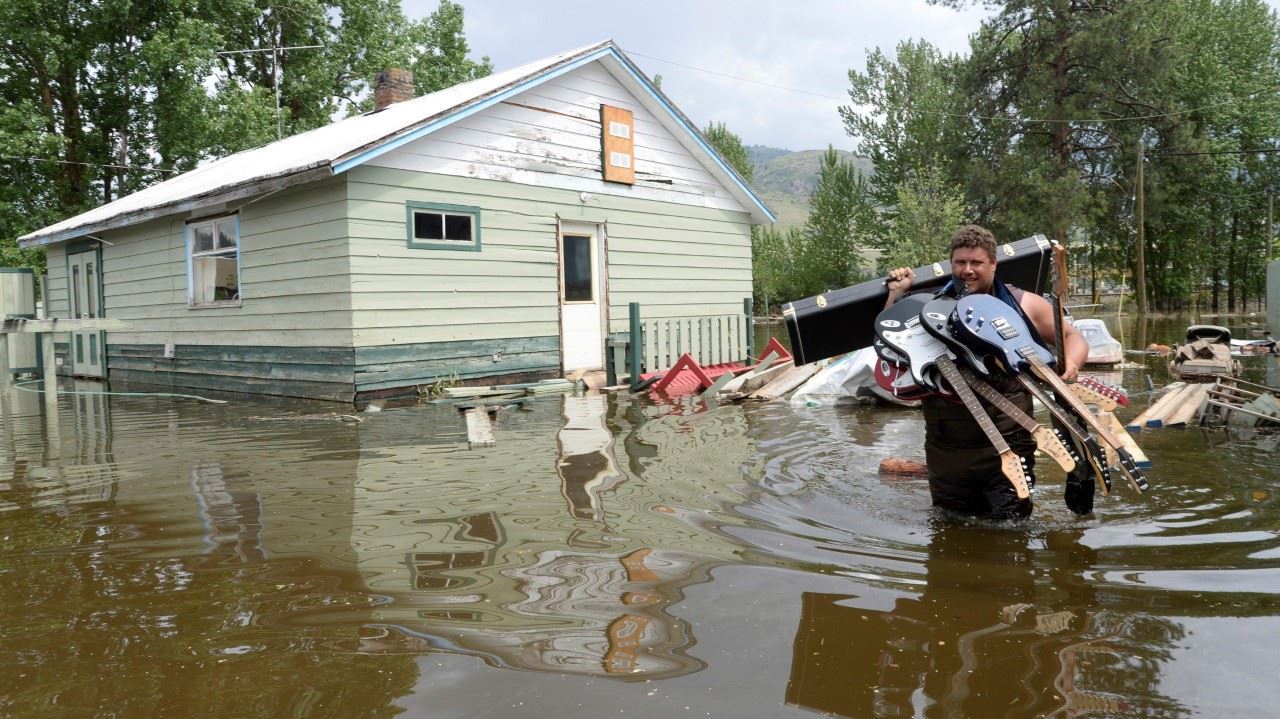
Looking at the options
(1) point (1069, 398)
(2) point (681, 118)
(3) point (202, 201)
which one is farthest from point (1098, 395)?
(3) point (202, 201)

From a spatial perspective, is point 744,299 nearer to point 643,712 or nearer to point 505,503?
point 505,503

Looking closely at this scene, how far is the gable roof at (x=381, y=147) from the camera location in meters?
10.4

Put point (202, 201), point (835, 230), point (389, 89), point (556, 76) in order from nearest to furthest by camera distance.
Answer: point (202, 201), point (556, 76), point (389, 89), point (835, 230)

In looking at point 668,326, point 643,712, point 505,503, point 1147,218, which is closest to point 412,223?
point 668,326

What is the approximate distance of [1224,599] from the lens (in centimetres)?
→ 322

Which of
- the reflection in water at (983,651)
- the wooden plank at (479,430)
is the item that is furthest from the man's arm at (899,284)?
the wooden plank at (479,430)

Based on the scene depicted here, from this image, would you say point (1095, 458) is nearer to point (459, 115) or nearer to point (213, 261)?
point (459, 115)

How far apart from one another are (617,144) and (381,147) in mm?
4429

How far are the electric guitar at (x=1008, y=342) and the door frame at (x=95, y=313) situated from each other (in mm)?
16230

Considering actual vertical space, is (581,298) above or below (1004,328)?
above

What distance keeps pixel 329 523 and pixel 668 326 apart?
29.2ft

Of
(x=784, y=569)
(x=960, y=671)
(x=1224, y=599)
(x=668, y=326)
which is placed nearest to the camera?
(x=960, y=671)

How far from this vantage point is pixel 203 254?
13.2 m

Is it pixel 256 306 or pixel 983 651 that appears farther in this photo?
pixel 256 306
